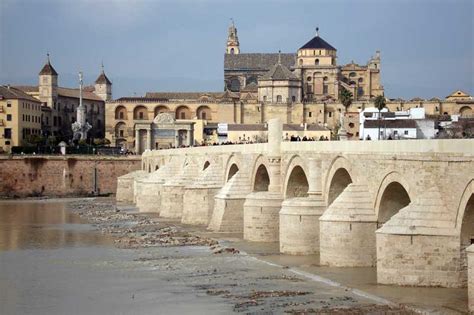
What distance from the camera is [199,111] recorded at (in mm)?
132875

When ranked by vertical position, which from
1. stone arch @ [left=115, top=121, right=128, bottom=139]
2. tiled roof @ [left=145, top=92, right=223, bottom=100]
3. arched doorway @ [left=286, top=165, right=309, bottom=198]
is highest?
tiled roof @ [left=145, top=92, right=223, bottom=100]

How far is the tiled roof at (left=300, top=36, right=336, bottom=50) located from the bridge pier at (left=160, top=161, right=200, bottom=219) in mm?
70184

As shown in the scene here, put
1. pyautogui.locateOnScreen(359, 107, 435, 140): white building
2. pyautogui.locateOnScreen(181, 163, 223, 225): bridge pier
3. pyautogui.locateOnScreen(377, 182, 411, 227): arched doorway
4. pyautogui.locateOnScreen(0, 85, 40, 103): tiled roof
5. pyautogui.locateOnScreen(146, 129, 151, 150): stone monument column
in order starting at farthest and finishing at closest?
pyautogui.locateOnScreen(0, 85, 40, 103): tiled roof, pyautogui.locateOnScreen(146, 129, 151, 150): stone monument column, pyautogui.locateOnScreen(359, 107, 435, 140): white building, pyautogui.locateOnScreen(181, 163, 223, 225): bridge pier, pyautogui.locateOnScreen(377, 182, 411, 227): arched doorway

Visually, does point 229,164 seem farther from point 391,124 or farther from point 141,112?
point 141,112

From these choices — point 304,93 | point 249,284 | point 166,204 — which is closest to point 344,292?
point 249,284

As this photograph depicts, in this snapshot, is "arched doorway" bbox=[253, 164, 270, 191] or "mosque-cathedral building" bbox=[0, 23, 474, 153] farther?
"mosque-cathedral building" bbox=[0, 23, 474, 153]

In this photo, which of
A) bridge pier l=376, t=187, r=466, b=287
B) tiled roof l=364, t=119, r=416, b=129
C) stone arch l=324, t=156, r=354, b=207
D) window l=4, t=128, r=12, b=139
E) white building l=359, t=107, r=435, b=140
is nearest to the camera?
bridge pier l=376, t=187, r=466, b=287

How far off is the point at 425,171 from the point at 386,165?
10.9 feet

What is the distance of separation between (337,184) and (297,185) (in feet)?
20.6

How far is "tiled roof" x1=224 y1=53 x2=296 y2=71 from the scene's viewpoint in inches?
5714

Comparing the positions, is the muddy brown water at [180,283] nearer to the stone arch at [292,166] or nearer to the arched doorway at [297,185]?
the arched doorway at [297,185]

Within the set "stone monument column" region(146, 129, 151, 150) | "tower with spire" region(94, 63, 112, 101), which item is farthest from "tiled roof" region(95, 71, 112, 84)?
"stone monument column" region(146, 129, 151, 150)

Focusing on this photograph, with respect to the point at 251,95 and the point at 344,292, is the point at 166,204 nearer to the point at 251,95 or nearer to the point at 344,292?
the point at 344,292

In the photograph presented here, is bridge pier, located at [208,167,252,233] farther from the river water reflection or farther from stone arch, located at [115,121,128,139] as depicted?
stone arch, located at [115,121,128,139]
